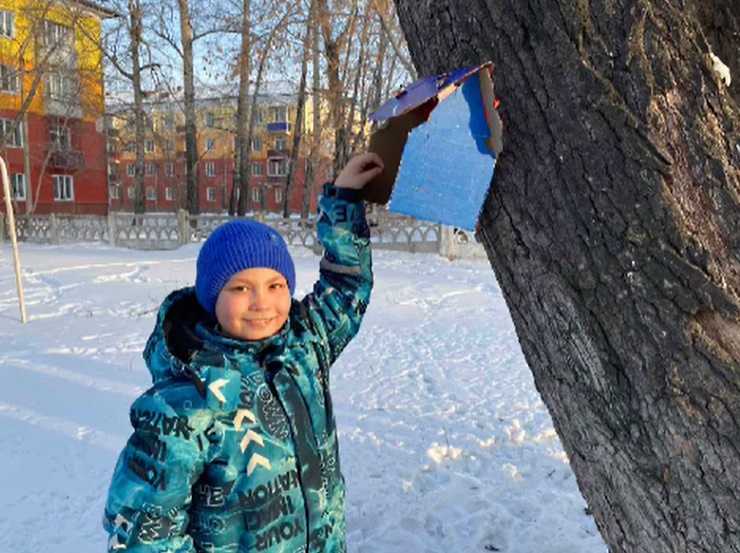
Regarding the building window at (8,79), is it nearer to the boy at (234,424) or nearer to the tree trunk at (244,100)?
the tree trunk at (244,100)

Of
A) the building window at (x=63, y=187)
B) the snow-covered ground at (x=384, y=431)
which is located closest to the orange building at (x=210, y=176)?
the building window at (x=63, y=187)

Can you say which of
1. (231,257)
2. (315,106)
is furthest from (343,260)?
(315,106)

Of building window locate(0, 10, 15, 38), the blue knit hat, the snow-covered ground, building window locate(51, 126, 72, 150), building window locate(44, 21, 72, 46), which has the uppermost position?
building window locate(0, 10, 15, 38)

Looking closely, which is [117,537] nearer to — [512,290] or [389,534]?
[512,290]

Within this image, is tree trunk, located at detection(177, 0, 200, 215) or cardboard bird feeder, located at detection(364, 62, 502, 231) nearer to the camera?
cardboard bird feeder, located at detection(364, 62, 502, 231)

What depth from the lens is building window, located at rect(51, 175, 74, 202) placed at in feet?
90.4

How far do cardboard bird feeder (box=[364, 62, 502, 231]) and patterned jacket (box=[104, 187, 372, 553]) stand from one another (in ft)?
1.61

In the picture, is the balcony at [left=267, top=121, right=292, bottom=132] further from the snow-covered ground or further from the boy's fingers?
the boy's fingers

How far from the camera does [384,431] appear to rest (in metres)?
4.31

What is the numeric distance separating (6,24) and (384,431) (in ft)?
84.6

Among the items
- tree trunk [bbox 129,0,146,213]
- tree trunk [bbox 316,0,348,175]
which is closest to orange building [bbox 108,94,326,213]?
tree trunk [bbox 129,0,146,213]

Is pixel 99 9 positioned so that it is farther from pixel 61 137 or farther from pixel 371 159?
pixel 371 159

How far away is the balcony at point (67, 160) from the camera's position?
85.8 ft

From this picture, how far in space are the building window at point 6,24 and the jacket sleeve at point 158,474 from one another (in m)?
26.3
